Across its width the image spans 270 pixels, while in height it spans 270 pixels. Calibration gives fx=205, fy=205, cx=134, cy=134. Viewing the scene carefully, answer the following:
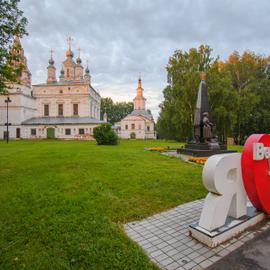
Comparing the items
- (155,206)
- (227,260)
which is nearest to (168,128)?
(155,206)

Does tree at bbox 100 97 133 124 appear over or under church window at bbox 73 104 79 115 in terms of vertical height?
over

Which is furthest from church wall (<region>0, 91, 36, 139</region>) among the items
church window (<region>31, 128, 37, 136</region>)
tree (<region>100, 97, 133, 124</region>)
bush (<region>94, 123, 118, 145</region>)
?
tree (<region>100, 97, 133, 124</region>)

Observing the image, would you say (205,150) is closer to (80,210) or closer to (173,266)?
(80,210)

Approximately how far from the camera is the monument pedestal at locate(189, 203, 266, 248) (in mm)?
3068

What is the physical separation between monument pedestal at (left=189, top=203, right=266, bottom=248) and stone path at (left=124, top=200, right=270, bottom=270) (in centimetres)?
7

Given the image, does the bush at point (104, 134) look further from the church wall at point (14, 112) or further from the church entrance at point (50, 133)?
the church wall at point (14, 112)

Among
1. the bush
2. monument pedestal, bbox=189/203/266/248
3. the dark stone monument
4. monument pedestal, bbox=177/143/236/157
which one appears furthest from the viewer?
the bush

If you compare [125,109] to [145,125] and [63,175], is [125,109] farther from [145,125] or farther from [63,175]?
[63,175]

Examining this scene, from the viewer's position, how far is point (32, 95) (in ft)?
139

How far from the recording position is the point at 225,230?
Answer: 3.22 m

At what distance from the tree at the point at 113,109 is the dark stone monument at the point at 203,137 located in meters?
62.7

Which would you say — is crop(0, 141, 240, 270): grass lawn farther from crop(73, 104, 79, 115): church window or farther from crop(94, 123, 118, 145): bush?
crop(73, 104, 79, 115): church window

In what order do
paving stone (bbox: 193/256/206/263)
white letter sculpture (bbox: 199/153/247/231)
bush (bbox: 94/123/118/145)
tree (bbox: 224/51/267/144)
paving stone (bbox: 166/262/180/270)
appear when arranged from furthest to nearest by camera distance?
tree (bbox: 224/51/267/144), bush (bbox: 94/123/118/145), white letter sculpture (bbox: 199/153/247/231), paving stone (bbox: 193/256/206/263), paving stone (bbox: 166/262/180/270)

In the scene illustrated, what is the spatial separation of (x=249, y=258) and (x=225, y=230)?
496 mm
